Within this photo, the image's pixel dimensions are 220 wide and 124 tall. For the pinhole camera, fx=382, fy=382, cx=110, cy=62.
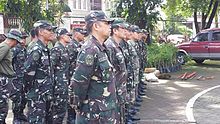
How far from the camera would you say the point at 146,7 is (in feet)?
54.5

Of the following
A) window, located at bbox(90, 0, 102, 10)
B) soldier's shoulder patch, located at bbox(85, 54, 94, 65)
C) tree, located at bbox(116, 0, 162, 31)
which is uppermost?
window, located at bbox(90, 0, 102, 10)

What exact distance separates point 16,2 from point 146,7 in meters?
5.54

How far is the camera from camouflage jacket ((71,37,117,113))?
3.78 metres

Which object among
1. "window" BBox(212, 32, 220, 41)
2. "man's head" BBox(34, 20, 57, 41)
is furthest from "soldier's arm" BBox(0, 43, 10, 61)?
"window" BBox(212, 32, 220, 41)

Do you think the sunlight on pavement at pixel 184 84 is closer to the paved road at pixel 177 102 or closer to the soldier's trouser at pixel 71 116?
the paved road at pixel 177 102

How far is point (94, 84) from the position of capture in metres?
3.85

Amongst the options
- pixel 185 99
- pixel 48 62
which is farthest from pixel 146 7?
pixel 48 62

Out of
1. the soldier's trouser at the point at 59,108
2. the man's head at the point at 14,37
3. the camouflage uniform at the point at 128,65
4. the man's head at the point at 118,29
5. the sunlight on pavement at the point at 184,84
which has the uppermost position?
the man's head at the point at 118,29

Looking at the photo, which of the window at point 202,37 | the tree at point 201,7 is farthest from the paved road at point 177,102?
the tree at point 201,7

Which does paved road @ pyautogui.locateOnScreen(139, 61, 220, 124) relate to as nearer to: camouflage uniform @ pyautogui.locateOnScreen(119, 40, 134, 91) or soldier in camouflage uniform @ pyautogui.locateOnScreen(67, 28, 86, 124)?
camouflage uniform @ pyautogui.locateOnScreen(119, 40, 134, 91)

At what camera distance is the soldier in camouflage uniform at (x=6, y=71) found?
6051 millimetres

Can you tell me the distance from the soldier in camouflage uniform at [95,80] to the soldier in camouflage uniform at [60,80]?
1.83m

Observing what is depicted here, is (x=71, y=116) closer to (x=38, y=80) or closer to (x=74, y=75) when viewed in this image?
(x=38, y=80)

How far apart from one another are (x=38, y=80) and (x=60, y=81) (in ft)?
2.13
